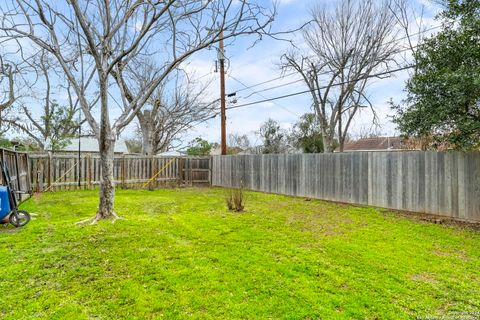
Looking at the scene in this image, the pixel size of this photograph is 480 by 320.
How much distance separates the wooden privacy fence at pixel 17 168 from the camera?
6392 millimetres

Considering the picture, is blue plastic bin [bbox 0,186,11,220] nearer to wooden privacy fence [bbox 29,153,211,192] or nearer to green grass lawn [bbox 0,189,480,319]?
green grass lawn [bbox 0,189,480,319]

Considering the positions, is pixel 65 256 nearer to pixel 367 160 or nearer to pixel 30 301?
pixel 30 301

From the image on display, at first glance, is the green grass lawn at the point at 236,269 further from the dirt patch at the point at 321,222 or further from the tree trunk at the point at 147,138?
the tree trunk at the point at 147,138

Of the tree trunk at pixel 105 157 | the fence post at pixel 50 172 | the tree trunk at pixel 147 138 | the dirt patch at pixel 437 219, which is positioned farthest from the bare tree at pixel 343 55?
the fence post at pixel 50 172

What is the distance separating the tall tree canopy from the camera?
490 centimetres

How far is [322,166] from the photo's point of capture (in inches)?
339

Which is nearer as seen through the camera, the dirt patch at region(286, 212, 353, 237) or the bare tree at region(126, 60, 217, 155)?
the dirt patch at region(286, 212, 353, 237)

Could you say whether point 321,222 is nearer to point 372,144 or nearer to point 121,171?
point 121,171

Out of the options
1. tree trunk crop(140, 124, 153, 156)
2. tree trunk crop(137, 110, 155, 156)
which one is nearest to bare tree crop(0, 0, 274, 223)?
tree trunk crop(137, 110, 155, 156)

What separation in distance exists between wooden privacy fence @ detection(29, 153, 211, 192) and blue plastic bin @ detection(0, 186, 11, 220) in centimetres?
561

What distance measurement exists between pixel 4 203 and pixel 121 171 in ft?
21.3

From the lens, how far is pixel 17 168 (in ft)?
24.5

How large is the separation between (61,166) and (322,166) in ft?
30.1

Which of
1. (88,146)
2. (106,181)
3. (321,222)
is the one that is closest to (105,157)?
(106,181)
